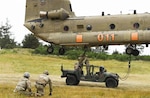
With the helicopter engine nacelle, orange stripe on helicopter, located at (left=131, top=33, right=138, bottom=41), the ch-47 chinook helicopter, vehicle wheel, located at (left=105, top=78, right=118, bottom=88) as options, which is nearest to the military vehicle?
vehicle wheel, located at (left=105, top=78, right=118, bottom=88)

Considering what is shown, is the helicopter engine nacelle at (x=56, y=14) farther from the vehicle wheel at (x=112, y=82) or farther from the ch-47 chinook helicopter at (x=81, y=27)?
the vehicle wheel at (x=112, y=82)

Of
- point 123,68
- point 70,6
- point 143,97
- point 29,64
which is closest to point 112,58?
point 123,68

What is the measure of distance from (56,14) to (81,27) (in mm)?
1709

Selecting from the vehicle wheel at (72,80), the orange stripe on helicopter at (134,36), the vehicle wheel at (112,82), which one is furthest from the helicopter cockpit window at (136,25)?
the vehicle wheel at (72,80)

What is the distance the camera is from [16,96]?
15.6m

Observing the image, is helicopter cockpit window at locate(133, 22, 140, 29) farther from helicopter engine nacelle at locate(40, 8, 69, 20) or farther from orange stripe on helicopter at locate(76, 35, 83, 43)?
helicopter engine nacelle at locate(40, 8, 69, 20)

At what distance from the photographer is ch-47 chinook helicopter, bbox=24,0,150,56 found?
20969 millimetres

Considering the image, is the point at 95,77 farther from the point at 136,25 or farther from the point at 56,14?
the point at 56,14

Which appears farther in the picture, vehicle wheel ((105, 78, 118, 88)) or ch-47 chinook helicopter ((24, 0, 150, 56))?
vehicle wheel ((105, 78, 118, 88))

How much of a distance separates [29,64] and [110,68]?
26.3ft

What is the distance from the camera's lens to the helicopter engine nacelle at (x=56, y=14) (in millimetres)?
22422

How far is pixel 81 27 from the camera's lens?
2219 centimetres

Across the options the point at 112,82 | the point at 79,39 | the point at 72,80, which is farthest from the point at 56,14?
the point at 112,82

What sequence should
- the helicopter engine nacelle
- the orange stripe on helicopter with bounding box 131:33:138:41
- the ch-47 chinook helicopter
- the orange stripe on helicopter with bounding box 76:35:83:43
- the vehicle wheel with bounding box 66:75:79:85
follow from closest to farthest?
the orange stripe on helicopter with bounding box 131:33:138:41, the ch-47 chinook helicopter, the orange stripe on helicopter with bounding box 76:35:83:43, the helicopter engine nacelle, the vehicle wheel with bounding box 66:75:79:85
